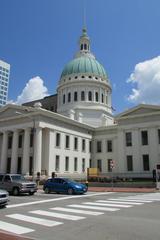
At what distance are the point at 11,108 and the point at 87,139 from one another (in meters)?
16.7

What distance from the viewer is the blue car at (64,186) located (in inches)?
958

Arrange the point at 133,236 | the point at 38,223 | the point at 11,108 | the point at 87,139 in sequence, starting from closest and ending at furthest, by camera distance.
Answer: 1. the point at 133,236
2. the point at 38,223
3. the point at 11,108
4. the point at 87,139

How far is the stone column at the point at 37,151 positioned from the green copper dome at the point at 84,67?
91.8 ft

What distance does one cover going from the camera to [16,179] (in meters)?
24.8

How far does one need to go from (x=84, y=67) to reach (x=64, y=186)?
47869 mm

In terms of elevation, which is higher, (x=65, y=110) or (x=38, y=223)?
(x=65, y=110)

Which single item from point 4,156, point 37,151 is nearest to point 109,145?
point 37,151

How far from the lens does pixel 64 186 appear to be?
986 inches

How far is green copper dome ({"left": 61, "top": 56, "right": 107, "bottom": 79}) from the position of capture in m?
68.3

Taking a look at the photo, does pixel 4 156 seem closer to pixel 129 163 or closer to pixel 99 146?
pixel 99 146

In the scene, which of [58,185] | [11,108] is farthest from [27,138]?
[58,185]

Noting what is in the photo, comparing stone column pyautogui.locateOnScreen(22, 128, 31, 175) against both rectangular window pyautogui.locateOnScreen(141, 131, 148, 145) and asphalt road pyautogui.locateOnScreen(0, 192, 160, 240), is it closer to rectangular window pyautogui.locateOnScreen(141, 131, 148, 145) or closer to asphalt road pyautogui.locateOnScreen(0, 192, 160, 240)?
rectangular window pyautogui.locateOnScreen(141, 131, 148, 145)

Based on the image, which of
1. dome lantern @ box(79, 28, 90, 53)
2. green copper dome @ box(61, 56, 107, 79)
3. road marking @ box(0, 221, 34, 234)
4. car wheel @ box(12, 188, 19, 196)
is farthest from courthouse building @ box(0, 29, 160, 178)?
road marking @ box(0, 221, 34, 234)

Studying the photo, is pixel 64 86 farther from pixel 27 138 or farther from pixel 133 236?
pixel 133 236
